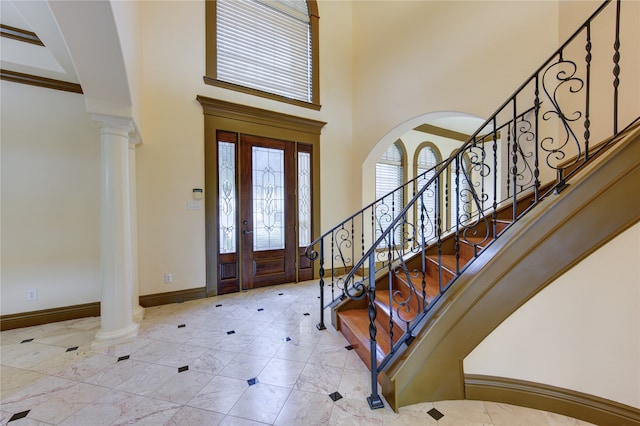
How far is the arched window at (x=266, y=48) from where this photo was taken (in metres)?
3.99

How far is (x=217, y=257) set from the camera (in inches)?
154

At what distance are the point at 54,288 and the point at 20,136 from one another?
1.79 m

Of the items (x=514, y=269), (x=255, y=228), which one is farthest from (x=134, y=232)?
(x=514, y=269)

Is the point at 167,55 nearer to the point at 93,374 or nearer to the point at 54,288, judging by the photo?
the point at 54,288

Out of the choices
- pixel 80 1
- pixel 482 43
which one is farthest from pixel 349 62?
pixel 80 1

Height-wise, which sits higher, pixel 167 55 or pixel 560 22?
pixel 167 55

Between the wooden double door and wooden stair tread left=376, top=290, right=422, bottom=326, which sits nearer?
wooden stair tread left=376, top=290, right=422, bottom=326

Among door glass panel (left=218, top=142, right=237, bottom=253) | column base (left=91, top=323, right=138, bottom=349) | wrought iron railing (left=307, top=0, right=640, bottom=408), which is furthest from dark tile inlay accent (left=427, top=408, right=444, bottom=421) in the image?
door glass panel (left=218, top=142, right=237, bottom=253)

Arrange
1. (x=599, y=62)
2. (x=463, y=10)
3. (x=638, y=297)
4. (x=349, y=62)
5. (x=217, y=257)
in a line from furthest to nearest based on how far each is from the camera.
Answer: (x=349, y=62)
(x=217, y=257)
(x=463, y=10)
(x=599, y=62)
(x=638, y=297)

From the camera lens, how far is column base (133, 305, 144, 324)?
2.99m

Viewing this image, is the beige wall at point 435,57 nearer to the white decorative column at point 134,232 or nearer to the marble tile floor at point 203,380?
the marble tile floor at point 203,380

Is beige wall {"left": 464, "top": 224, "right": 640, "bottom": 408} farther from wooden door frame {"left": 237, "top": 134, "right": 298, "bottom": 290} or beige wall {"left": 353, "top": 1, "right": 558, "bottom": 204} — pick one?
wooden door frame {"left": 237, "top": 134, "right": 298, "bottom": 290}

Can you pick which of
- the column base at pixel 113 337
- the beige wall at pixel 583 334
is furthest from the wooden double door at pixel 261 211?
the beige wall at pixel 583 334

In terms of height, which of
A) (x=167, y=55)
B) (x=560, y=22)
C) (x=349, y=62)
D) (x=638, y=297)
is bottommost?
(x=638, y=297)
